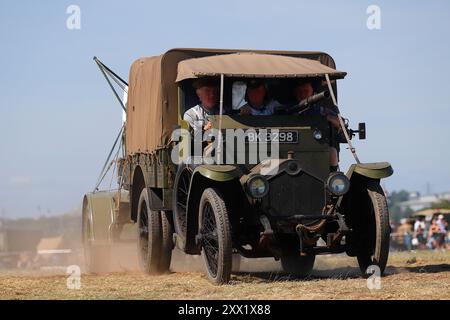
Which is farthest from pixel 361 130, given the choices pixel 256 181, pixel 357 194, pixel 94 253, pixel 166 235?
pixel 94 253

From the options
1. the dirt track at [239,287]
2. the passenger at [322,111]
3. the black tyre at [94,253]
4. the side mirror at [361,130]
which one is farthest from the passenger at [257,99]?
the black tyre at [94,253]

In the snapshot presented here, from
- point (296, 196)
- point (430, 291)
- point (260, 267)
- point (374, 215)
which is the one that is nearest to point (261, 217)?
point (296, 196)

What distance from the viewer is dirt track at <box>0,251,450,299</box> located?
966cm

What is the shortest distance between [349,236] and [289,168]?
1041mm

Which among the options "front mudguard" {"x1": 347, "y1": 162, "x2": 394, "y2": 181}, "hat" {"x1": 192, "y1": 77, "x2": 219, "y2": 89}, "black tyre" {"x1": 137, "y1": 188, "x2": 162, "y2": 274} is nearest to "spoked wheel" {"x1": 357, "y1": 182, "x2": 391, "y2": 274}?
"front mudguard" {"x1": 347, "y1": 162, "x2": 394, "y2": 181}

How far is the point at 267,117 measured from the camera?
39.1 feet

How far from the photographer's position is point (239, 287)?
1046 centimetres

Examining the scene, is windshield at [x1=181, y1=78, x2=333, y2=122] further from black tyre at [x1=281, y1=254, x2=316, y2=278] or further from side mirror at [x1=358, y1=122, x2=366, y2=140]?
black tyre at [x1=281, y1=254, x2=316, y2=278]

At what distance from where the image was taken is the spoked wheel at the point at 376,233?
1106 centimetres

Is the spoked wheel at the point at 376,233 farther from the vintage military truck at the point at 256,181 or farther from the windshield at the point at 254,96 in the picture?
the windshield at the point at 254,96

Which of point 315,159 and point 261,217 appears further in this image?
point 315,159

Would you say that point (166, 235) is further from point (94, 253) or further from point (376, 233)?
point (94, 253)

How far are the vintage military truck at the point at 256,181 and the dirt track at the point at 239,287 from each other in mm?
Answer: 372
